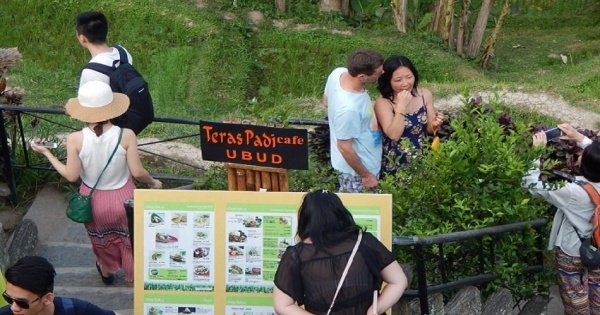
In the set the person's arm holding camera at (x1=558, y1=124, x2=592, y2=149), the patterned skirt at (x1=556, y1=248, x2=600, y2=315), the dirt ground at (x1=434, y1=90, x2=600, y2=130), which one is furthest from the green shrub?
the dirt ground at (x1=434, y1=90, x2=600, y2=130)

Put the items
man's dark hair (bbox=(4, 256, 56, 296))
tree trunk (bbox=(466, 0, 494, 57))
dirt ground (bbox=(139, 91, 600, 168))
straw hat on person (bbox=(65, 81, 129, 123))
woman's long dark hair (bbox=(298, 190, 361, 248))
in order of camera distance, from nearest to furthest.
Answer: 1. man's dark hair (bbox=(4, 256, 56, 296))
2. woman's long dark hair (bbox=(298, 190, 361, 248))
3. straw hat on person (bbox=(65, 81, 129, 123))
4. dirt ground (bbox=(139, 91, 600, 168))
5. tree trunk (bbox=(466, 0, 494, 57))

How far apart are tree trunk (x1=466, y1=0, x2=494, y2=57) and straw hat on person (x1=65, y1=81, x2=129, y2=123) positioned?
10744 mm

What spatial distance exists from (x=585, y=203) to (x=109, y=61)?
11.4ft

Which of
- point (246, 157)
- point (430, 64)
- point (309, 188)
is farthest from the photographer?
point (430, 64)

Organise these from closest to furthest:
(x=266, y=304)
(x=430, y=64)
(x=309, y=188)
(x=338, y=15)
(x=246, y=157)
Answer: (x=266, y=304) → (x=246, y=157) → (x=309, y=188) → (x=430, y=64) → (x=338, y=15)

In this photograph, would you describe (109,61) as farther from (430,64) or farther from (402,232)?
(430,64)

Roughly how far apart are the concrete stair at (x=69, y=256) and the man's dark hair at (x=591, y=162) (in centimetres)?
298

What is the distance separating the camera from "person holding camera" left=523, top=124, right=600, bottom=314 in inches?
210

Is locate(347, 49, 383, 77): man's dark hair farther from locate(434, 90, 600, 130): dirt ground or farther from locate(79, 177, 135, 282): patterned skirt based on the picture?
locate(434, 90, 600, 130): dirt ground

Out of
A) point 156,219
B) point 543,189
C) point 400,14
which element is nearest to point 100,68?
point 156,219

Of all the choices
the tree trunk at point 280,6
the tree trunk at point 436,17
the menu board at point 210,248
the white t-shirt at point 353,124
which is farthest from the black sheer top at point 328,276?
the tree trunk at point 280,6

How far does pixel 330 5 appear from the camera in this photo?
16.6 meters

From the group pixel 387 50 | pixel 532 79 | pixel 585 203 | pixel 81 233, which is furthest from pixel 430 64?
pixel 585 203

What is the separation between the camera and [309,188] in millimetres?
6039
